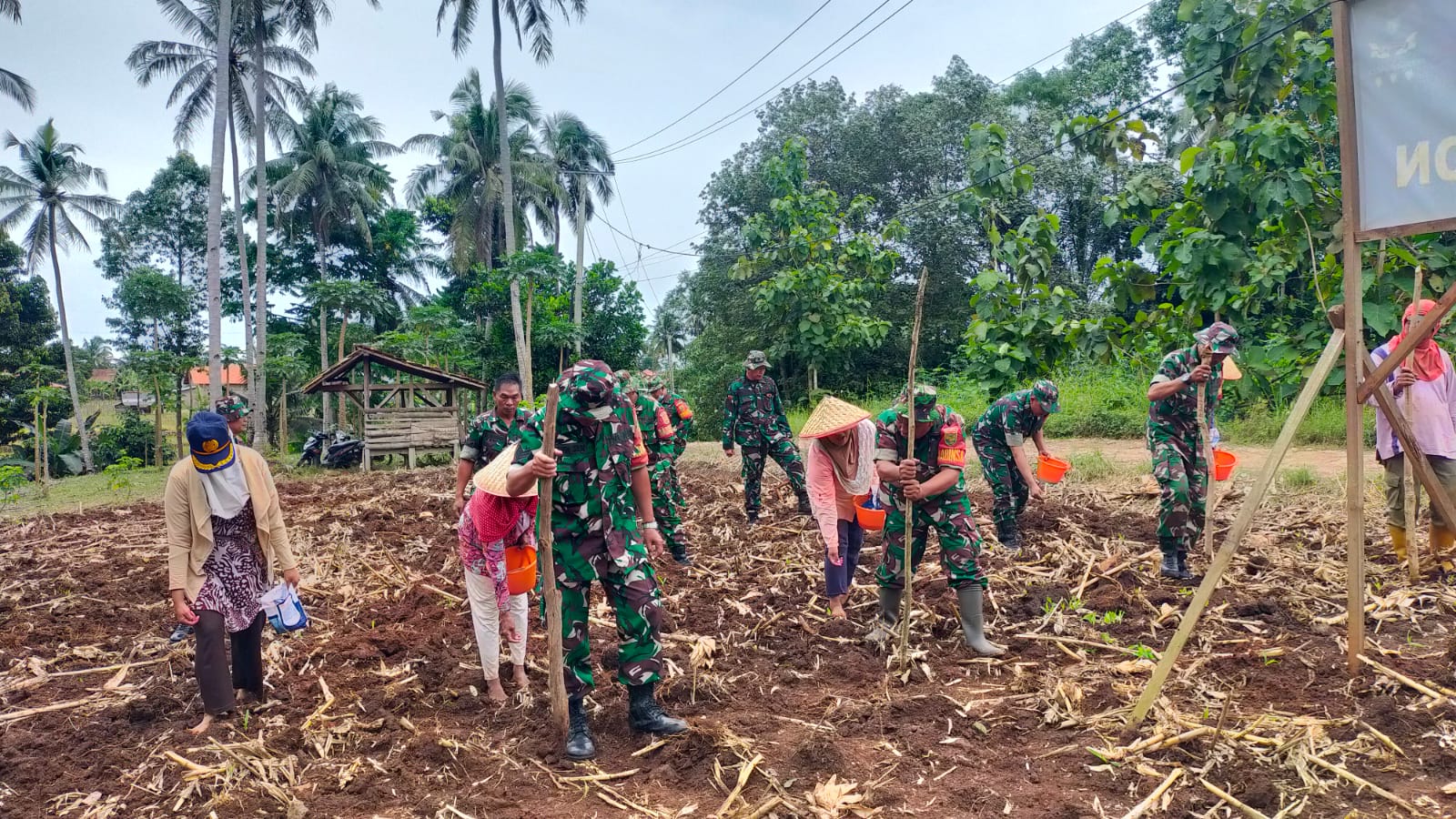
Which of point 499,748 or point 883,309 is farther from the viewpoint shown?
point 883,309

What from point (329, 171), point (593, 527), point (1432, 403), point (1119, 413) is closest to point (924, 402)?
point (593, 527)

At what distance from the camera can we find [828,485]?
5.88 m

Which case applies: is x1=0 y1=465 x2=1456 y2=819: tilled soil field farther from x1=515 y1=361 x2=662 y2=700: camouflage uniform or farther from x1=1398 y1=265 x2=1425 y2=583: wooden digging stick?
x1=515 y1=361 x2=662 y2=700: camouflage uniform

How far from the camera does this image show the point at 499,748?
14.7 feet

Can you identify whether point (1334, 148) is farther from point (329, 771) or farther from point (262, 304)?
point (262, 304)

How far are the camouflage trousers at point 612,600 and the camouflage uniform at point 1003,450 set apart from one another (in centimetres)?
426

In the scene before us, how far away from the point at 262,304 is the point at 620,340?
1037cm

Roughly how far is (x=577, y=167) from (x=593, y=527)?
36.3 meters

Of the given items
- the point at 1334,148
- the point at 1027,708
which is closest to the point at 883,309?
the point at 1334,148

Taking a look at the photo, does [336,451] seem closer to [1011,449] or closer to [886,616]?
[1011,449]

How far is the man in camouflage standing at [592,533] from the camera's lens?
4.32 m

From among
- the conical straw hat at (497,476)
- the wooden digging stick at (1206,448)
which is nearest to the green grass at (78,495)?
the conical straw hat at (497,476)

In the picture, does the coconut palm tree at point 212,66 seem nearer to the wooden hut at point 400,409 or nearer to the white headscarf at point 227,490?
the wooden hut at point 400,409

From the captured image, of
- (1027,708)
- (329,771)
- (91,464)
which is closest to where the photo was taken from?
(329,771)
